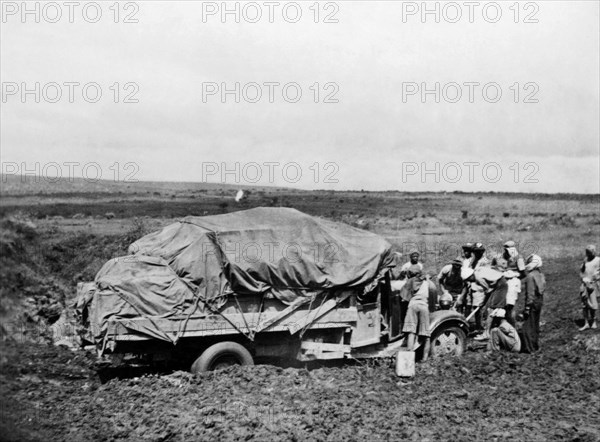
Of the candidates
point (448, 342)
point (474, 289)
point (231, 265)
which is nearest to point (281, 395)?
point (231, 265)

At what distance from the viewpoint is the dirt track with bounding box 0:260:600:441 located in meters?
9.06

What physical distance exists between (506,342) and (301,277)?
4451 mm

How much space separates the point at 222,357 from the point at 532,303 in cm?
618

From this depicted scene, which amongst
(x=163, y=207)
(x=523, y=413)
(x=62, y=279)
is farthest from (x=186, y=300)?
(x=163, y=207)

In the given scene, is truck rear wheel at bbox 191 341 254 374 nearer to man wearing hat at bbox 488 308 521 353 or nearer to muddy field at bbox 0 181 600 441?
muddy field at bbox 0 181 600 441

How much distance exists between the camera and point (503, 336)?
13.4m

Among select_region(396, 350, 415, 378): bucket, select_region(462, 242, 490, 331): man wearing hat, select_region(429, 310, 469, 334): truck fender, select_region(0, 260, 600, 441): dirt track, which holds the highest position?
select_region(462, 242, 490, 331): man wearing hat

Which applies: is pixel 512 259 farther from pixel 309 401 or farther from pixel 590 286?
pixel 309 401

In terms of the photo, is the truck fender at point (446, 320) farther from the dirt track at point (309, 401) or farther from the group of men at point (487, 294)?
the dirt track at point (309, 401)

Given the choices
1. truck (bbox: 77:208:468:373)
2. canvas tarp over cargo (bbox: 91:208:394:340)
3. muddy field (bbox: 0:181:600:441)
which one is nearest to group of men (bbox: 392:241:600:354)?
truck (bbox: 77:208:468:373)

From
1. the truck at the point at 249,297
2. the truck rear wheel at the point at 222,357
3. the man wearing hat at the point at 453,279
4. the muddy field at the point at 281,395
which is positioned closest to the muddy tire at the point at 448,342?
the truck at the point at 249,297

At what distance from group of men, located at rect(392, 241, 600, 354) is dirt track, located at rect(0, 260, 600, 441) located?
2.09 ft

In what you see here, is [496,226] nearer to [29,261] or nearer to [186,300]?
[186,300]

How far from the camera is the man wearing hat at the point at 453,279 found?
14.8 metres
